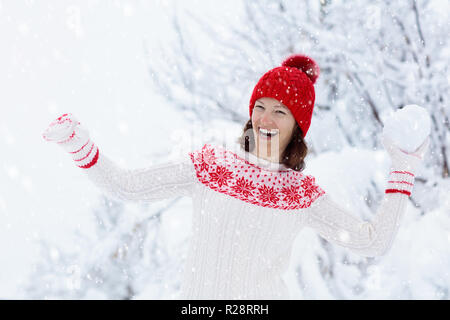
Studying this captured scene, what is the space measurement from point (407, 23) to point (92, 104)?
2658 millimetres

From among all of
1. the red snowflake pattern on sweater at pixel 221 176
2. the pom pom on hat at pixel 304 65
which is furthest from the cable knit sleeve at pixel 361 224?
the pom pom on hat at pixel 304 65

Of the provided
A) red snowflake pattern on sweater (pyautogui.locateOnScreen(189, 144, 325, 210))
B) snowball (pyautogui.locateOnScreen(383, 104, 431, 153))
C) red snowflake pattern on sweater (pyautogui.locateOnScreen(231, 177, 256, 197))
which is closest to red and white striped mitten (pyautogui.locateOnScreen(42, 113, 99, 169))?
red snowflake pattern on sweater (pyautogui.locateOnScreen(189, 144, 325, 210))

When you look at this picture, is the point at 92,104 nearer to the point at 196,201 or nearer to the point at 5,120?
the point at 5,120

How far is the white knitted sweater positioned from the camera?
1.53 metres

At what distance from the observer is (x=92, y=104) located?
3926 millimetres

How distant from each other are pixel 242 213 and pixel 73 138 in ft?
2.05

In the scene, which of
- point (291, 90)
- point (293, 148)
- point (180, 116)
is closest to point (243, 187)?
point (293, 148)

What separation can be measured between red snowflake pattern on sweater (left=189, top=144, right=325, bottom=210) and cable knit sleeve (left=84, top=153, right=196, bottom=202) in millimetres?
56

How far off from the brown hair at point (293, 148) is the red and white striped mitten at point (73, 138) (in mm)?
576

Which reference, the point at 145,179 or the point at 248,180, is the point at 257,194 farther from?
the point at 145,179

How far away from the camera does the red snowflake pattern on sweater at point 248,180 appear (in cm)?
154

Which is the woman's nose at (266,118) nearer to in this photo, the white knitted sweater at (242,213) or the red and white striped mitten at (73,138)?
the white knitted sweater at (242,213)

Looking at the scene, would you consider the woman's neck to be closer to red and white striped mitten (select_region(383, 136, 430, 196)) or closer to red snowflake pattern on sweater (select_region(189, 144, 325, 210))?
red snowflake pattern on sweater (select_region(189, 144, 325, 210))
